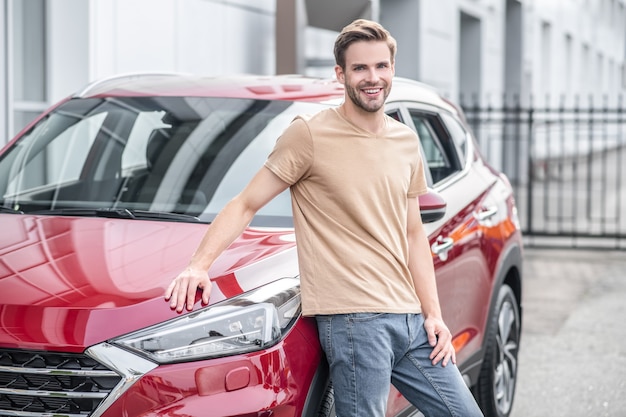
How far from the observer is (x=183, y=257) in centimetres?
353

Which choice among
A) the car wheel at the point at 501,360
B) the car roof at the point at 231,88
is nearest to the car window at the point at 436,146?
the car roof at the point at 231,88

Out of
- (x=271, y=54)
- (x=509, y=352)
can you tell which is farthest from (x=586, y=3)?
(x=509, y=352)

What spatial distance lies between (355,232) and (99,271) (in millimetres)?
797

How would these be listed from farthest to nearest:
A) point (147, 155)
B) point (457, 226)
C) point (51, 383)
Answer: point (457, 226) → point (147, 155) → point (51, 383)

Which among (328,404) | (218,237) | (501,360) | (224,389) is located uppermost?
(218,237)

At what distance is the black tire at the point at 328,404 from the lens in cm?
342

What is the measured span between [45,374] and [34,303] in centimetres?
22

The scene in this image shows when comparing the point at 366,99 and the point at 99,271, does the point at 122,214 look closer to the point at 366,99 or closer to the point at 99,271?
the point at 99,271

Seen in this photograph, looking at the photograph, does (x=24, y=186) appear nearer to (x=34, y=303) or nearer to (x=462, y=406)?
(x=34, y=303)

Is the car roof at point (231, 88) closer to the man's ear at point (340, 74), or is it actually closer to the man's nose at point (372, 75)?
the man's ear at point (340, 74)

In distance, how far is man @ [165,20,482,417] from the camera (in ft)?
10.9

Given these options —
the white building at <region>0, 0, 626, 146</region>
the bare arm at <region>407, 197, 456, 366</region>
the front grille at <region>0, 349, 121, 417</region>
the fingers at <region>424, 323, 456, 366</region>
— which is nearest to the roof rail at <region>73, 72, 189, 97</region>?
the bare arm at <region>407, 197, 456, 366</region>

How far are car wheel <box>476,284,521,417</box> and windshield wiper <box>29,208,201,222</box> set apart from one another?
6.38 feet

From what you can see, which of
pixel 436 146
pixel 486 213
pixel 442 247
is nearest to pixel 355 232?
pixel 442 247
